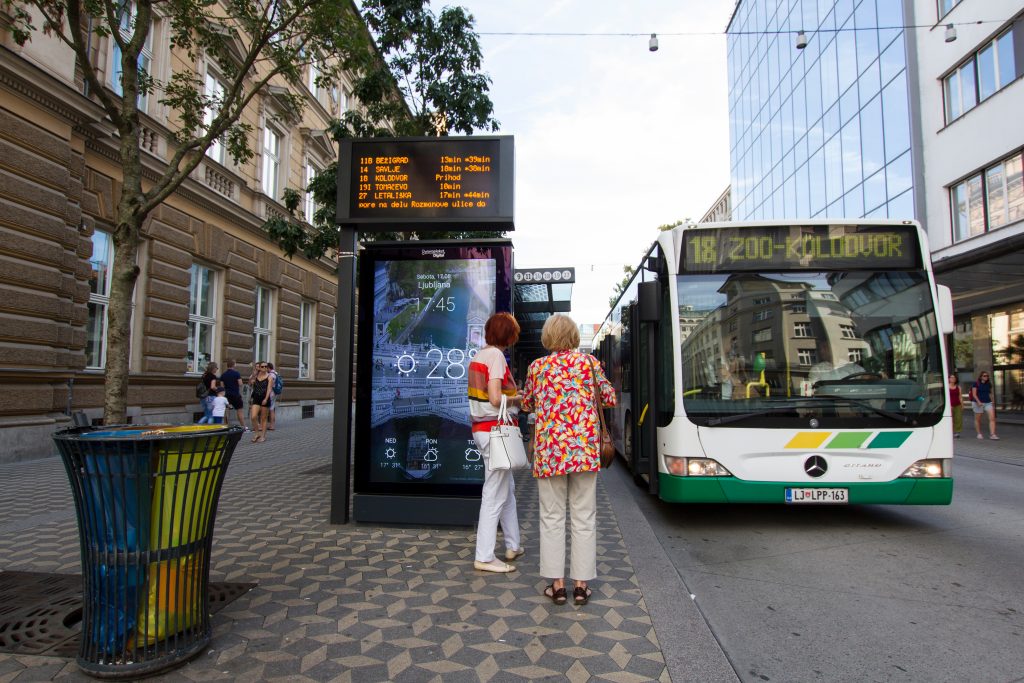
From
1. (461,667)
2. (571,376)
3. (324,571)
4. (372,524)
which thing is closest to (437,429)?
(372,524)

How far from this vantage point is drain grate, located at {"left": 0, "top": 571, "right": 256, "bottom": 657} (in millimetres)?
3000

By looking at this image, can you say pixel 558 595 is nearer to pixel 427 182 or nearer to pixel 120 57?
pixel 427 182

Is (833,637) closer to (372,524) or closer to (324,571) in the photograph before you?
(324,571)

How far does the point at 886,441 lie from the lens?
17.2 ft

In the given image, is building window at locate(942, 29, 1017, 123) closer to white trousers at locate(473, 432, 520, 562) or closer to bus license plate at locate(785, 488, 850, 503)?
bus license plate at locate(785, 488, 850, 503)

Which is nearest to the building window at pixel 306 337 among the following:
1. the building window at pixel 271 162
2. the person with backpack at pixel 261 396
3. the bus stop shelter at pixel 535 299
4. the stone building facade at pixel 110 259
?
the stone building facade at pixel 110 259

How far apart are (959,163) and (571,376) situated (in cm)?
1913

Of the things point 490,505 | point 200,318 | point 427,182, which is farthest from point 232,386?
point 490,505

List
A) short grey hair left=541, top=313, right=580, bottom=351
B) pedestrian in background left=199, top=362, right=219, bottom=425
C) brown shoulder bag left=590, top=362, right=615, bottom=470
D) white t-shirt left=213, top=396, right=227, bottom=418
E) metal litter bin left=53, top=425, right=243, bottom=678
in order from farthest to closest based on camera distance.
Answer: pedestrian in background left=199, top=362, right=219, bottom=425 → white t-shirt left=213, top=396, right=227, bottom=418 → short grey hair left=541, top=313, right=580, bottom=351 → brown shoulder bag left=590, top=362, right=615, bottom=470 → metal litter bin left=53, top=425, right=243, bottom=678

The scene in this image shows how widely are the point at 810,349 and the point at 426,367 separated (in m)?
3.31

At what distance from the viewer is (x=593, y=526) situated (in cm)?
375

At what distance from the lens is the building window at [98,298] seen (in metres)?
11.2

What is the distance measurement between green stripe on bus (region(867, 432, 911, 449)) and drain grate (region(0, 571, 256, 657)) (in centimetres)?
479

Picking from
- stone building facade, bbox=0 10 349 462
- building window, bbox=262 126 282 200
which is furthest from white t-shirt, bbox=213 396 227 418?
building window, bbox=262 126 282 200
